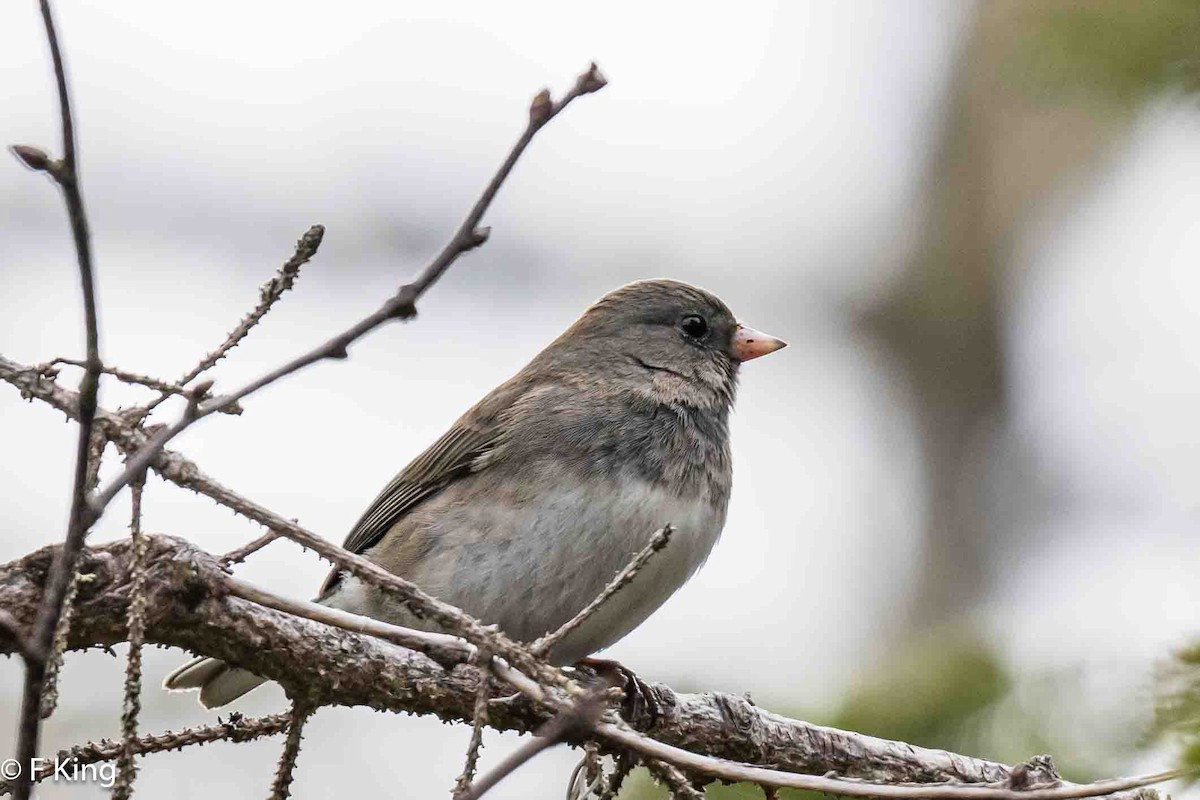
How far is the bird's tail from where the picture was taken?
3.03 m

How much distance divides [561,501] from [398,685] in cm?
103

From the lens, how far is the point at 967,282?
23.5ft

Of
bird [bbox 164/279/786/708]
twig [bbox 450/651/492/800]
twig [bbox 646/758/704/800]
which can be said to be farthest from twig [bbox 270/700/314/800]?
bird [bbox 164/279/786/708]

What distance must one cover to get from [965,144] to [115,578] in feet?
20.9

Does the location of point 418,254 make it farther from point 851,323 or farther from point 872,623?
point 872,623

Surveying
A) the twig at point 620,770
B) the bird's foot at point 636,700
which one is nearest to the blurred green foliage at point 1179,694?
the twig at point 620,770

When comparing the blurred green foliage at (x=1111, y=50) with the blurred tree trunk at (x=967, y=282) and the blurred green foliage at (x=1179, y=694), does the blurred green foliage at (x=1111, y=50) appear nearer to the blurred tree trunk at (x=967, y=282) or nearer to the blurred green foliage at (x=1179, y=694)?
the blurred green foliage at (x=1179, y=694)

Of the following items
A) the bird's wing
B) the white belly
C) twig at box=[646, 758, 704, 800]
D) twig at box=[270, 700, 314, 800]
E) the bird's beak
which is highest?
the bird's beak

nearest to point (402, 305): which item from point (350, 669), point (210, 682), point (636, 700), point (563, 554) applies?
point (350, 669)

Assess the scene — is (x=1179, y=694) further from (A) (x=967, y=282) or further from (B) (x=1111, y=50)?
(A) (x=967, y=282)

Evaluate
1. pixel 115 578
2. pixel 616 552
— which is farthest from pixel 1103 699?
pixel 115 578

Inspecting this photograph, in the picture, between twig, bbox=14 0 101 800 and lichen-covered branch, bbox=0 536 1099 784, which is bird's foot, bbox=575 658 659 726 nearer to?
lichen-covered branch, bbox=0 536 1099 784

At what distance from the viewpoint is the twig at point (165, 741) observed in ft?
5.45

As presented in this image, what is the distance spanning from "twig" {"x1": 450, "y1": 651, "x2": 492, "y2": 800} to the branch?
138mm
